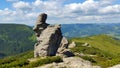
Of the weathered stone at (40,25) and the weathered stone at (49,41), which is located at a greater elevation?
the weathered stone at (40,25)

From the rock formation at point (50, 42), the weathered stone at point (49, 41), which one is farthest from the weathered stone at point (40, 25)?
the weathered stone at point (49, 41)

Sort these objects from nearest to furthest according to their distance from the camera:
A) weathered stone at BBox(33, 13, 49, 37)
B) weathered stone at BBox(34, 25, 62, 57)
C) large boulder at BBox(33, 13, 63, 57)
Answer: weathered stone at BBox(34, 25, 62, 57) → large boulder at BBox(33, 13, 63, 57) → weathered stone at BBox(33, 13, 49, 37)

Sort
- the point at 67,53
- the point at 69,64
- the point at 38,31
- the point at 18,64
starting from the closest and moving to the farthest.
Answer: the point at 69,64
the point at 18,64
the point at 67,53
the point at 38,31

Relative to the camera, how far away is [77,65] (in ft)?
146

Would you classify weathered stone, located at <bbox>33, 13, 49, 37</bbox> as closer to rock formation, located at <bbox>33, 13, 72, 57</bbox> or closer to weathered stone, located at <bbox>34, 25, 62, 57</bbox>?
rock formation, located at <bbox>33, 13, 72, 57</bbox>

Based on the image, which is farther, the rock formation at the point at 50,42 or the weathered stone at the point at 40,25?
the weathered stone at the point at 40,25

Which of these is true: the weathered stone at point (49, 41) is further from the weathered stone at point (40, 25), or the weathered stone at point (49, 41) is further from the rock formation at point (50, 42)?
the weathered stone at point (40, 25)

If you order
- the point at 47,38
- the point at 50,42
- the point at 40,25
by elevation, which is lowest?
the point at 50,42

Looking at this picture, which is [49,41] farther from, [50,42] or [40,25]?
[40,25]

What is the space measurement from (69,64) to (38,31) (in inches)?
1801

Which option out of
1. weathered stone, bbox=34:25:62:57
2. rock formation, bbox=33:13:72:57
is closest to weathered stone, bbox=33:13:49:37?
rock formation, bbox=33:13:72:57

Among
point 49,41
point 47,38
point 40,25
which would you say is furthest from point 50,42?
point 40,25

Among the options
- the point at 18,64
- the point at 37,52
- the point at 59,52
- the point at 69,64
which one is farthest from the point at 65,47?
the point at 69,64

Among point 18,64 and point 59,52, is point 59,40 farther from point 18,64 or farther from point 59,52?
point 18,64
